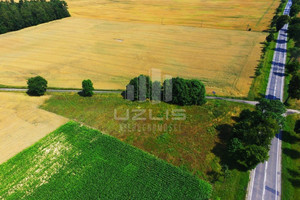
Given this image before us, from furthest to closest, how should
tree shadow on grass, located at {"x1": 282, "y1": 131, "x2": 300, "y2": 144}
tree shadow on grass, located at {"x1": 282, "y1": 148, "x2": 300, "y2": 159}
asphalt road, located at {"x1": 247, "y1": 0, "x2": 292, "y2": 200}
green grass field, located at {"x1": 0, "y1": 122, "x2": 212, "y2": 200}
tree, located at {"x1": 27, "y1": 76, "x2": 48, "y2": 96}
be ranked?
tree, located at {"x1": 27, "y1": 76, "x2": 48, "y2": 96} → tree shadow on grass, located at {"x1": 282, "y1": 131, "x2": 300, "y2": 144} → tree shadow on grass, located at {"x1": 282, "y1": 148, "x2": 300, "y2": 159} → green grass field, located at {"x1": 0, "y1": 122, "x2": 212, "y2": 200} → asphalt road, located at {"x1": 247, "y1": 0, "x2": 292, "y2": 200}

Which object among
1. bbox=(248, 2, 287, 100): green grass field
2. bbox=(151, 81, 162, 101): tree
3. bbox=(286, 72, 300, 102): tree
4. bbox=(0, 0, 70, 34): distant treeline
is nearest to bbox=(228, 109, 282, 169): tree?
bbox=(286, 72, 300, 102): tree

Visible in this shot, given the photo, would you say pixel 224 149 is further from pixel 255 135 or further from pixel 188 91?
pixel 188 91

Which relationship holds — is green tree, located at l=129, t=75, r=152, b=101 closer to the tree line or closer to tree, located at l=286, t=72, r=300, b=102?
the tree line

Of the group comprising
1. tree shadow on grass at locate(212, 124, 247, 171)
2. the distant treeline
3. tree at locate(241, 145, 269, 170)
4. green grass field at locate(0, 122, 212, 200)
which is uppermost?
the distant treeline

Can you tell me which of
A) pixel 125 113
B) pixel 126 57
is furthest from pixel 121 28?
pixel 125 113

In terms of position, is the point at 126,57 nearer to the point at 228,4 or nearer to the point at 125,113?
the point at 125,113

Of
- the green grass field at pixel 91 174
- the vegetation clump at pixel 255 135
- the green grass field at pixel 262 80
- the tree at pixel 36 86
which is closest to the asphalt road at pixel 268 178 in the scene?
the vegetation clump at pixel 255 135

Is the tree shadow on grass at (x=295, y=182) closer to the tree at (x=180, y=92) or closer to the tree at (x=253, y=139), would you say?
the tree at (x=253, y=139)
